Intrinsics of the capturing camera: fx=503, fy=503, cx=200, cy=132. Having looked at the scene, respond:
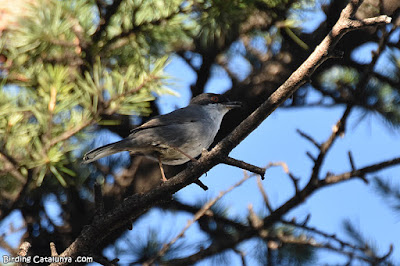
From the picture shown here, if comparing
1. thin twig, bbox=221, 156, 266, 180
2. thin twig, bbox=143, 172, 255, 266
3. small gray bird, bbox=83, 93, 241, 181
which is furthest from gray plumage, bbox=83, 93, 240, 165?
thin twig, bbox=221, 156, 266, 180

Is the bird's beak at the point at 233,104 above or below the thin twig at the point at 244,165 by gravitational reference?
below

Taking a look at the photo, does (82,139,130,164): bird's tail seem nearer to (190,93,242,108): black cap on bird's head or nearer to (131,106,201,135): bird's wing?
(131,106,201,135): bird's wing

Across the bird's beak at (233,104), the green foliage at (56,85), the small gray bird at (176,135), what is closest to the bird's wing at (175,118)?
the small gray bird at (176,135)

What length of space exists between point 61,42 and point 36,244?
4.61ft

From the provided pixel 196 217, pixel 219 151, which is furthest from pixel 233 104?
pixel 219 151

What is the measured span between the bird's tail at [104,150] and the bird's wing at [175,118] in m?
0.16

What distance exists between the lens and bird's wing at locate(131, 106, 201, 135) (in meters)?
3.44

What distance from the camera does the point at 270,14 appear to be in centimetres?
329

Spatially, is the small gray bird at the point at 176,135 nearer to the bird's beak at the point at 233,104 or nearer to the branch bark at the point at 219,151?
the bird's beak at the point at 233,104

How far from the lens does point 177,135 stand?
3.48 meters

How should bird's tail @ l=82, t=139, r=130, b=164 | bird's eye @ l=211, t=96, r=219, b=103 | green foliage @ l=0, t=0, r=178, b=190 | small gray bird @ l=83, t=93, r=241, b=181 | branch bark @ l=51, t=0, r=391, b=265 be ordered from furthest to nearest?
bird's eye @ l=211, t=96, r=219, b=103 < small gray bird @ l=83, t=93, r=241, b=181 < bird's tail @ l=82, t=139, r=130, b=164 < green foliage @ l=0, t=0, r=178, b=190 < branch bark @ l=51, t=0, r=391, b=265

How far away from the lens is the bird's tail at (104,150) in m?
3.06

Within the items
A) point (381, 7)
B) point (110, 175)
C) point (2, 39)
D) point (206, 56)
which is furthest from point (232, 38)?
point (2, 39)

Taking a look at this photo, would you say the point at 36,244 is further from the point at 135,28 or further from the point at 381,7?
the point at 381,7
